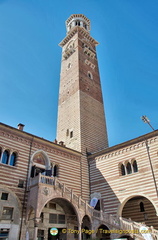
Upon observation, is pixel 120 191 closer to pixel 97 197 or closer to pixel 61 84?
pixel 97 197

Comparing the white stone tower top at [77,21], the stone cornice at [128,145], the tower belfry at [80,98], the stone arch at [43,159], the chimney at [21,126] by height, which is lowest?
the stone arch at [43,159]

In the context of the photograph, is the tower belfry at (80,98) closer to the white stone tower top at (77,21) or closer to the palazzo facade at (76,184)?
the palazzo facade at (76,184)

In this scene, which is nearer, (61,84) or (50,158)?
(50,158)

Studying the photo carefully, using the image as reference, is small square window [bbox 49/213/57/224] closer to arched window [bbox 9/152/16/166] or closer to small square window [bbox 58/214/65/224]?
small square window [bbox 58/214/65/224]

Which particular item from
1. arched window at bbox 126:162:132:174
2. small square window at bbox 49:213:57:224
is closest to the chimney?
small square window at bbox 49:213:57:224

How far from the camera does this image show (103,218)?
16.7 metres

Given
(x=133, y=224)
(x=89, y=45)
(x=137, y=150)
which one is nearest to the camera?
(x=133, y=224)

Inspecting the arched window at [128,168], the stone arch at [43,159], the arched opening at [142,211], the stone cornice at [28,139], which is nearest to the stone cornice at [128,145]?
the arched window at [128,168]

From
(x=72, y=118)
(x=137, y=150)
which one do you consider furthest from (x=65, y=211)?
(x=72, y=118)

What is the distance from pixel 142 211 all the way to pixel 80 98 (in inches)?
600

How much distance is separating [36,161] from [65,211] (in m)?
5.03

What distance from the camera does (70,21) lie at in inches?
1660

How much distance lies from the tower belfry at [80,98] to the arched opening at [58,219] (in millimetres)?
7307

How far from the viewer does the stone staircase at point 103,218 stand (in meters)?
14.8
